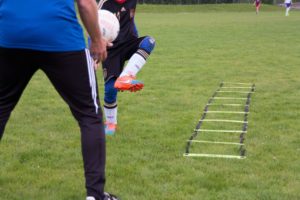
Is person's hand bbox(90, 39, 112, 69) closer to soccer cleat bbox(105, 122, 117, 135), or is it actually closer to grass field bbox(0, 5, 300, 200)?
grass field bbox(0, 5, 300, 200)

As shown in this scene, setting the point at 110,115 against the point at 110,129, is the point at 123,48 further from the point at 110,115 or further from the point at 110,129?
the point at 110,129

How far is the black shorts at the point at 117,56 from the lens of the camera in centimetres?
559

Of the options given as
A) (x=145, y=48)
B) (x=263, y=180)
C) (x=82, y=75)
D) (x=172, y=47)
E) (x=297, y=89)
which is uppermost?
(x=82, y=75)

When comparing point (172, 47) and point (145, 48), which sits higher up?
point (145, 48)

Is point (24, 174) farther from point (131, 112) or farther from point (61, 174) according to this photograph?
point (131, 112)

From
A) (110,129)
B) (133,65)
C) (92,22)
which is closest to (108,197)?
(92,22)

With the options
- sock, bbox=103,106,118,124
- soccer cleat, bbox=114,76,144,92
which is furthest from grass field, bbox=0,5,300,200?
soccer cleat, bbox=114,76,144,92

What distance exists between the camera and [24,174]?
4387 mm

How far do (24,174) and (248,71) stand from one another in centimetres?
724

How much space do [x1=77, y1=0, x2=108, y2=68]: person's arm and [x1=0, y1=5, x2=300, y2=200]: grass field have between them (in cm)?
125

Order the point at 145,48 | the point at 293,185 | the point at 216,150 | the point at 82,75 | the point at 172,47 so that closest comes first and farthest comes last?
the point at 82,75
the point at 293,185
the point at 216,150
the point at 145,48
the point at 172,47

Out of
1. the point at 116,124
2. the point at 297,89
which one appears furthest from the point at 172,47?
the point at 116,124

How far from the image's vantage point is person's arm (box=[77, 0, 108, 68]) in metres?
3.15

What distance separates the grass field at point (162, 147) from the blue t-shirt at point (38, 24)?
4.33 ft
